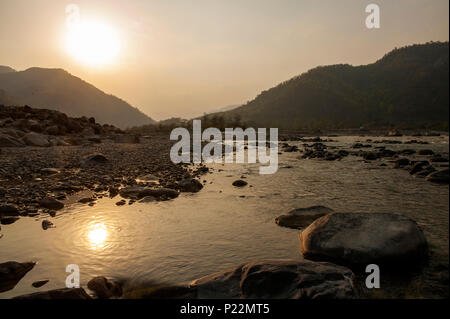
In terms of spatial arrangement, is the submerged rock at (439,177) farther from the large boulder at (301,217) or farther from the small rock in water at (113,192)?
the small rock in water at (113,192)

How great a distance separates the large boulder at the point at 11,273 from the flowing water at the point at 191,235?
0.10 m

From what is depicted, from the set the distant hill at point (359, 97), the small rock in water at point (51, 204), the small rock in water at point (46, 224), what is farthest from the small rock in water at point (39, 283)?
the distant hill at point (359, 97)

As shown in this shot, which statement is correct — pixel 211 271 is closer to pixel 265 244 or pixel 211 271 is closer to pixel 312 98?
pixel 265 244

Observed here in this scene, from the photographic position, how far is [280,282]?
3.29m

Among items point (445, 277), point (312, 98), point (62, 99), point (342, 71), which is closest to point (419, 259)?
point (445, 277)

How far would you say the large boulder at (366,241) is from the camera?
4.05 meters

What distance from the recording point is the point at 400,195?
28.0 ft

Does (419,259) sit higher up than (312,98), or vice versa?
(312,98)

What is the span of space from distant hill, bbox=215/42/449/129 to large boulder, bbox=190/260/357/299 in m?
79.2

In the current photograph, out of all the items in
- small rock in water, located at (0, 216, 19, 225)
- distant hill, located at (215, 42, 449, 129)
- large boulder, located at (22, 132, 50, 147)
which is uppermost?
distant hill, located at (215, 42, 449, 129)

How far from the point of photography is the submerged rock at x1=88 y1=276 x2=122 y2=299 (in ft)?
11.6

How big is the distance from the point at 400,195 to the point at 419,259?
5.03m

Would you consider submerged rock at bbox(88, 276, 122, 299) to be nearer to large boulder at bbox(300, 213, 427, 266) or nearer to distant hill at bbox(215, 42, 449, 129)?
large boulder at bbox(300, 213, 427, 266)

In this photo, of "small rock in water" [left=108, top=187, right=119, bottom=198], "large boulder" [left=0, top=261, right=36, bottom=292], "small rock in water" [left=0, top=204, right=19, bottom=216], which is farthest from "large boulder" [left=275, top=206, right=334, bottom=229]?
"small rock in water" [left=0, top=204, right=19, bottom=216]
